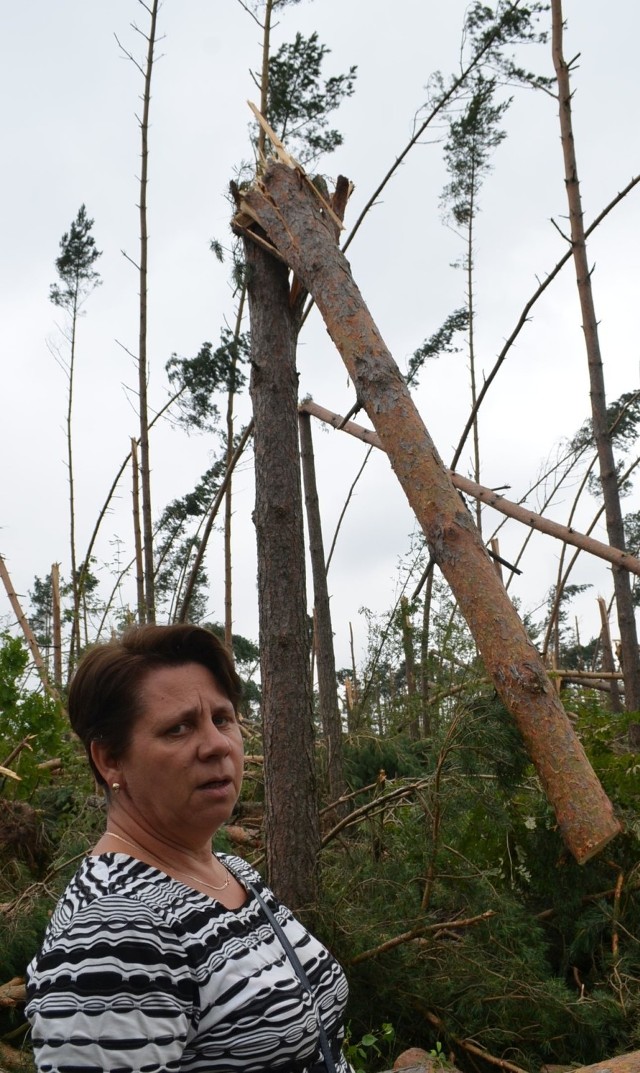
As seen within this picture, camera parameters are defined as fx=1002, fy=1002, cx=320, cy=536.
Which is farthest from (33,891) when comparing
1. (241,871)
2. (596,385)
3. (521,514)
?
(596,385)

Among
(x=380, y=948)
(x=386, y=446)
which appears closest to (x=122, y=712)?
(x=380, y=948)

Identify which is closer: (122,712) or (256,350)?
(122,712)

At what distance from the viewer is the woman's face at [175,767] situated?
169 cm

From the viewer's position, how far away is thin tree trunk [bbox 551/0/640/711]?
23.7ft

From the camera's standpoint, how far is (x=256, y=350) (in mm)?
4508

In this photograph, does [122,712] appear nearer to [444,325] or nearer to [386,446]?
[386,446]

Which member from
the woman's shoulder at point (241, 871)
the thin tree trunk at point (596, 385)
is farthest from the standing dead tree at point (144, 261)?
the woman's shoulder at point (241, 871)

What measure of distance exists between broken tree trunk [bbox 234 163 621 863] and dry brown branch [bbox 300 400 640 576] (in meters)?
2.04

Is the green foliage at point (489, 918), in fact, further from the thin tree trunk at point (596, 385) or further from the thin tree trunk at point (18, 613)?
the thin tree trunk at point (18, 613)

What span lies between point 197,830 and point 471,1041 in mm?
2259

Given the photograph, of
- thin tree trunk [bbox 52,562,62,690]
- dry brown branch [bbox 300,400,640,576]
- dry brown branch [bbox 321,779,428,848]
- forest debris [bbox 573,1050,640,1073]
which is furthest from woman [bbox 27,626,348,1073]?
thin tree trunk [bbox 52,562,62,690]

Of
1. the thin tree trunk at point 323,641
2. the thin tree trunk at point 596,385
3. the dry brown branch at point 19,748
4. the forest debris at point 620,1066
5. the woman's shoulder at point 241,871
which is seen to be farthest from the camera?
the thin tree trunk at point 596,385

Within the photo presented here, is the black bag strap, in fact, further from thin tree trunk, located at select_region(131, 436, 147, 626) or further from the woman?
thin tree trunk, located at select_region(131, 436, 147, 626)

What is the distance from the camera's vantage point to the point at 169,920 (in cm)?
148
